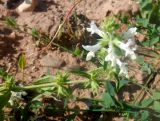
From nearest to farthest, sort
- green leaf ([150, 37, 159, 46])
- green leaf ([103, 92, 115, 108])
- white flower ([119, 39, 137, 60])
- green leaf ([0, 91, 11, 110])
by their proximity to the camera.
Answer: white flower ([119, 39, 137, 60])
green leaf ([0, 91, 11, 110])
green leaf ([103, 92, 115, 108])
green leaf ([150, 37, 159, 46])

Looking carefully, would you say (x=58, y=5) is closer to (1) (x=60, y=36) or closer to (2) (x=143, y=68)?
(1) (x=60, y=36)

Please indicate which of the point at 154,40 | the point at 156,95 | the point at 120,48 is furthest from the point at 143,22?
the point at 120,48

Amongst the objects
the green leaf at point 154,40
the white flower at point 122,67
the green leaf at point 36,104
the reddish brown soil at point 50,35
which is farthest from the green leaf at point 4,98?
the green leaf at point 154,40

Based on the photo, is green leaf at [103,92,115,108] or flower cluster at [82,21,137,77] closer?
flower cluster at [82,21,137,77]

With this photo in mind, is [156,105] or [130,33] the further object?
[156,105]

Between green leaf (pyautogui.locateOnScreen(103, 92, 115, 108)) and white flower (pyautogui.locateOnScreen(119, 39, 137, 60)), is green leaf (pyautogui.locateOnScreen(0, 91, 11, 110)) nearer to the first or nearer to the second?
green leaf (pyautogui.locateOnScreen(103, 92, 115, 108))

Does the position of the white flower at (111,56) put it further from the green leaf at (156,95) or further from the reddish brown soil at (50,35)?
the reddish brown soil at (50,35)

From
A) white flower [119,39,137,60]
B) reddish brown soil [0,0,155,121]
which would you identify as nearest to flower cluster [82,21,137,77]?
white flower [119,39,137,60]

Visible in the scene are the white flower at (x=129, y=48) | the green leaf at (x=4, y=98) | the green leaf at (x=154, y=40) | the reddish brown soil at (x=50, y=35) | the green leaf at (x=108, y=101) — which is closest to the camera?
the white flower at (x=129, y=48)

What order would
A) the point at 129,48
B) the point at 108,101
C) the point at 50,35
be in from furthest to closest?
1. the point at 50,35
2. the point at 108,101
3. the point at 129,48

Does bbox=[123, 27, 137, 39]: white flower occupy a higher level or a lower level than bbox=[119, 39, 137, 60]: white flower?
higher

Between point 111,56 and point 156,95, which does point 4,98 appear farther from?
point 156,95

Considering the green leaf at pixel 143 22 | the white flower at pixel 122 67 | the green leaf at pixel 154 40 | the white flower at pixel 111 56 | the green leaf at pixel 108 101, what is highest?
the green leaf at pixel 143 22
